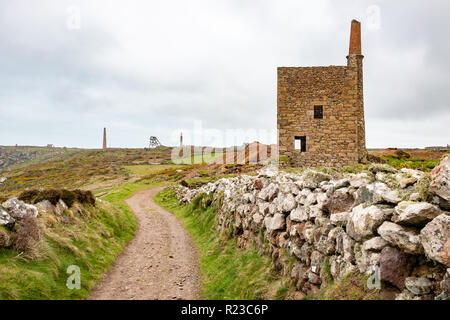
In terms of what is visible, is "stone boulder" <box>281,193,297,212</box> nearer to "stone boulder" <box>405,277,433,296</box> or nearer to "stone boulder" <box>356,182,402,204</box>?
"stone boulder" <box>356,182,402,204</box>

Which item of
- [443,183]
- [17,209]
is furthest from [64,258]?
[443,183]

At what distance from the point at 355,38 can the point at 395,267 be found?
1806 centimetres

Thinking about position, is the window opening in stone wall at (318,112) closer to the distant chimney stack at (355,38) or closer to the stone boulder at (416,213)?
the distant chimney stack at (355,38)

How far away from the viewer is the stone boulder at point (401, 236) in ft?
11.7

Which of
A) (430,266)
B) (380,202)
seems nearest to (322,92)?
(380,202)

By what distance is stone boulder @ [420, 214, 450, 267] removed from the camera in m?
3.18

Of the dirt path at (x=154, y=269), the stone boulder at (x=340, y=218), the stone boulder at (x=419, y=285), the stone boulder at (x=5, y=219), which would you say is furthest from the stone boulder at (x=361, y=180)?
the stone boulder at (x=5, y=219)

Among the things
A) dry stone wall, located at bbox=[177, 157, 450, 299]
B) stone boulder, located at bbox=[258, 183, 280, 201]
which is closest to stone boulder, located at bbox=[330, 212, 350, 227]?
dry stone wall, located at bbox=[177, 157, 450, 299]

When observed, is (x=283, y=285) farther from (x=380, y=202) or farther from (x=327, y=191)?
(x=380, y=202)

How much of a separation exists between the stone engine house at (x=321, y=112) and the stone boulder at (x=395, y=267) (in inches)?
525
